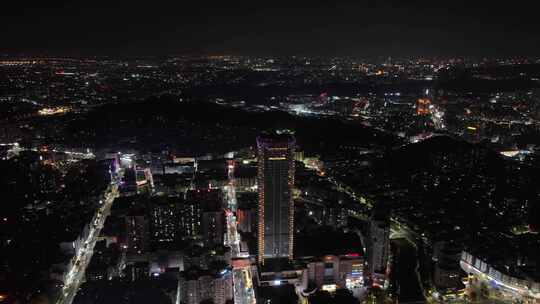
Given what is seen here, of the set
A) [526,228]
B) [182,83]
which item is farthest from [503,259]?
[182,83]

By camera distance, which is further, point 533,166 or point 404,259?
point 533,166

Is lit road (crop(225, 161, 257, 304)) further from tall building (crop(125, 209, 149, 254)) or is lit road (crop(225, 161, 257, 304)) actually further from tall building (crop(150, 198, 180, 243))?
tall building (crop(125, 209, 149, 254))

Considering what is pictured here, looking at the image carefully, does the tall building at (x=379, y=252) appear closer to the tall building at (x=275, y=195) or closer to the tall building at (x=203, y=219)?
the tall building at (x=275, y=195)

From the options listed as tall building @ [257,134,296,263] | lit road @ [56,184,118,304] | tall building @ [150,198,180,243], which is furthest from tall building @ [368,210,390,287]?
lit road @ [56,184,118,304]

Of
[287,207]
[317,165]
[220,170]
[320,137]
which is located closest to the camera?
[287,207]

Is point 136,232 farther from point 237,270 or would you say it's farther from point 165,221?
point 237,270

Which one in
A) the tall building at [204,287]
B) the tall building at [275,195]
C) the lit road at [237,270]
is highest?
the tall building at [275,195]

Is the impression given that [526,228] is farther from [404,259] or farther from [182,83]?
[182,83]

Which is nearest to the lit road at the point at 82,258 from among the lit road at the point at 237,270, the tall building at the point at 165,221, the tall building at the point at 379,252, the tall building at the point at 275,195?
the tall building at the point at 165,221
